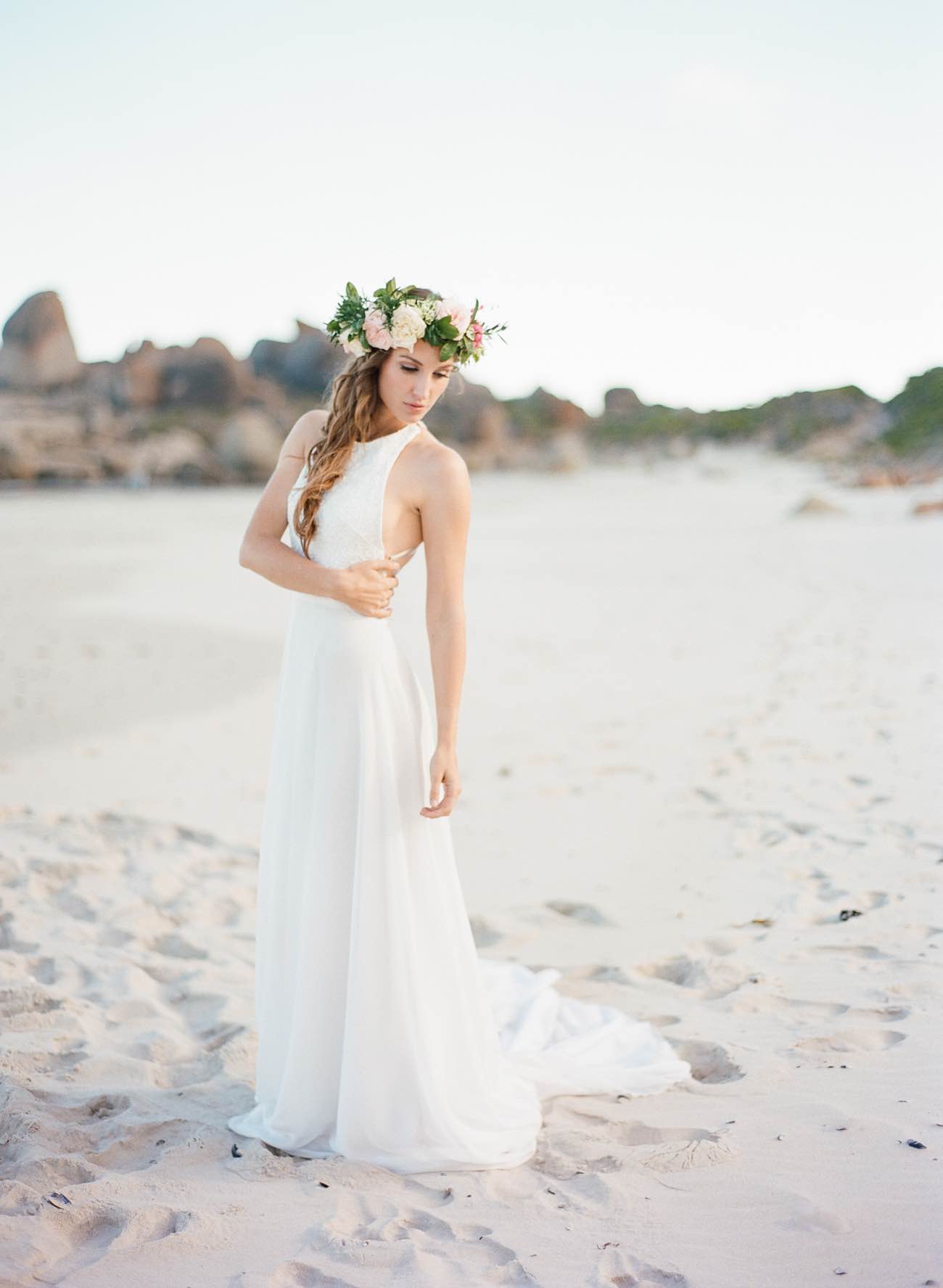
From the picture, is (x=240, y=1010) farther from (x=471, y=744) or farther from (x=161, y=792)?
(x=471, y=744)

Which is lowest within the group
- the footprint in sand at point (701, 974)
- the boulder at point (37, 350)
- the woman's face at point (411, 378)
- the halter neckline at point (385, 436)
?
the footprint in sand at point (701, 974)

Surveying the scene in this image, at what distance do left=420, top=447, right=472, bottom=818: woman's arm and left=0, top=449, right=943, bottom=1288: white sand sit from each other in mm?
948

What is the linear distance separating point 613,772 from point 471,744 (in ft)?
3.49

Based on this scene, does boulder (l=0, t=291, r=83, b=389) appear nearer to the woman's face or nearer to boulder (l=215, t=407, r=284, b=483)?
boulder (l=215, t=407, r=284, b=483)

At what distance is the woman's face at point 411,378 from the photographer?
292cm

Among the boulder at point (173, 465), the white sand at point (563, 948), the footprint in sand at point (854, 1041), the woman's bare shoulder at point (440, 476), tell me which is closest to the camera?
the white sand at point (563, 948)

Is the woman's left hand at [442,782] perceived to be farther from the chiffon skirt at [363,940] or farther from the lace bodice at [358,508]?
the lace bodice at [358,508]

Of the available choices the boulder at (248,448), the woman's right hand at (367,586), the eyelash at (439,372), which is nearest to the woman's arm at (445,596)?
the woman's right hand at (367,586)

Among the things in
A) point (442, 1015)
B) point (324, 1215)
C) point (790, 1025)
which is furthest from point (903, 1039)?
point (324, 1215)

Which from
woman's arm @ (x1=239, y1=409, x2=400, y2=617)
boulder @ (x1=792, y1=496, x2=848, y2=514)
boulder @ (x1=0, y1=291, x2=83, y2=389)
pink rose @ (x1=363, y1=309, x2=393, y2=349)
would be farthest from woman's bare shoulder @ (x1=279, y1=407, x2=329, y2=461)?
boulder @ (x1=0, y1=291, x2=83, y2=389)

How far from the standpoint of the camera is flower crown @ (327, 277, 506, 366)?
9.45 feet

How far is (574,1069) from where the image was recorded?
11.1ft

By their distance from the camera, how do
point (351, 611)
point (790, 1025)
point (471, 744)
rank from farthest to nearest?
1. point (471, 744)
2. point (790, 1025)
3. point (351, 611)

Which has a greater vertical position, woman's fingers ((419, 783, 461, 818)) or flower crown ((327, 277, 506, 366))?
flower crown ((327, 277, 506, 366))
